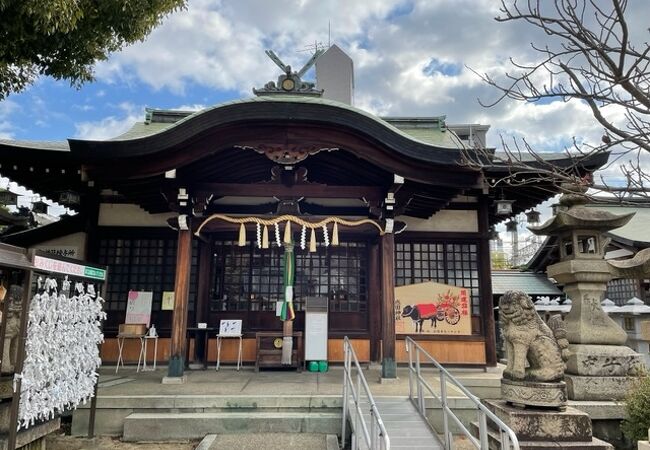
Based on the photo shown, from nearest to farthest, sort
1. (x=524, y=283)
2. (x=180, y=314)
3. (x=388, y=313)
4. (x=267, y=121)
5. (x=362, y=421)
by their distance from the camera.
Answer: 1. (x=362, y=421)
2. (x=267, y=121)
3. (x=180, y=314)
4. (x=388, y=313)
5. (x=524, y=283)

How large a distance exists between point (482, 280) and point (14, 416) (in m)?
8.09

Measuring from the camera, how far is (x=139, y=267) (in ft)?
29.1

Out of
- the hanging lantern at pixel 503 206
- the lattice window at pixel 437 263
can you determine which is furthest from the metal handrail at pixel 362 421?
the hanging lantern at pixel 503 206

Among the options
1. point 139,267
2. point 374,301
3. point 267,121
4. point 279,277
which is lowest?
point 374,301

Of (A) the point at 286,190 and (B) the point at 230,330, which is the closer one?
(A) the point at 286,190

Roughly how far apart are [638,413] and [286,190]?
18.6ft

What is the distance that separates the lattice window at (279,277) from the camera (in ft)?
29.3

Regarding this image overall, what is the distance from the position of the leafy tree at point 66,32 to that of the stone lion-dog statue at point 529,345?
597cm

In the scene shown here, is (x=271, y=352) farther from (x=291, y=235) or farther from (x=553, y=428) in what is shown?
(x=553, y=428)

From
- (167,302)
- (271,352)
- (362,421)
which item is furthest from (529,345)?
(167,302)

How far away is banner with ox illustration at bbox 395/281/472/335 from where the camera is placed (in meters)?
8.74

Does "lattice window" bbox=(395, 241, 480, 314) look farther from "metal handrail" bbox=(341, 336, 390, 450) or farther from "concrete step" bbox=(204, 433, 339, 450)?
"concrete step" bbox=(204, 433, 339, 450)

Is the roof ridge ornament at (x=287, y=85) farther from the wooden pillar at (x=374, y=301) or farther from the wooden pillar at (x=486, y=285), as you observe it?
the wooden pillar at (x=486, y=285)

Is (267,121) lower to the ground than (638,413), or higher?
higher
